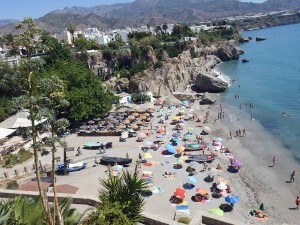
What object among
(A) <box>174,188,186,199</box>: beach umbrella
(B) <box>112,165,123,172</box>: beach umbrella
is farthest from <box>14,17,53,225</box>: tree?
(B) <box>112,165,123,172</box>: beach umbrella

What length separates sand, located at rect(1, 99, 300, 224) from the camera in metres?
20.3

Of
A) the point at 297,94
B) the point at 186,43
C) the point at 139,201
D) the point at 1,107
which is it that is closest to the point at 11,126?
the point at 1,107

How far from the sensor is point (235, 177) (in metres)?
25.0

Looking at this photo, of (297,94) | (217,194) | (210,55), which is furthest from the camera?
(210,55)

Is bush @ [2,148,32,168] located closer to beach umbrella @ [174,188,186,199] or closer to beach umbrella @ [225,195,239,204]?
beach umbrella @ [174,188,186,199]

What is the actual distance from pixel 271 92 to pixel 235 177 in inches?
1359

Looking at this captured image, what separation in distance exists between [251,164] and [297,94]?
1170 inches

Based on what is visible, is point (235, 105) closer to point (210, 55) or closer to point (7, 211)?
point (7, 211)

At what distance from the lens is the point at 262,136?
114ft

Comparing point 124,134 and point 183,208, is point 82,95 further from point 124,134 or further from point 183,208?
point 183,208

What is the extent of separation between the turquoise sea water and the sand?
8.83 feet

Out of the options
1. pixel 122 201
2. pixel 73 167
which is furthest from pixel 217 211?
pixel 122 201

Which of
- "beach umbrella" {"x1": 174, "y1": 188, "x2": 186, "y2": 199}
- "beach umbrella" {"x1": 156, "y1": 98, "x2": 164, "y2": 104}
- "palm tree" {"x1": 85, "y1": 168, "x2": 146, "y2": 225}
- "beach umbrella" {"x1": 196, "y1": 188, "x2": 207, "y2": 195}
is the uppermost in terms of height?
"palm tree" {"x1": 85, "y1": 168, "x2": 146, "y2": 225}

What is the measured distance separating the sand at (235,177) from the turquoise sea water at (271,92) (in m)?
2.69
